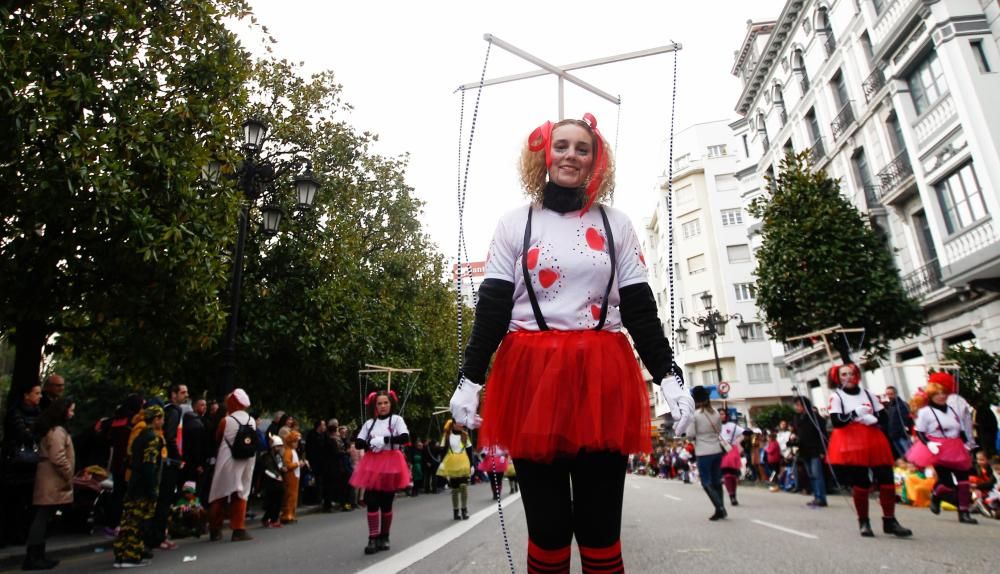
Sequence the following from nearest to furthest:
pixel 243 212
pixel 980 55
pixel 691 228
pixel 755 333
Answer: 1. pixel 243 212
2. pixel 980 55
3. pixel 755 333
4. pixel 691 228

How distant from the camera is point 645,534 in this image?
773cm

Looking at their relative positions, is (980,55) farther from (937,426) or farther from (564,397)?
(564,397)

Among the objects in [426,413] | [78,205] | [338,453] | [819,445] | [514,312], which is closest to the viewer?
[514,312]

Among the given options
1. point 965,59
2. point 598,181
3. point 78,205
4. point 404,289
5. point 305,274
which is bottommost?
point 598,181

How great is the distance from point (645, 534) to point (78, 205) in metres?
8.28

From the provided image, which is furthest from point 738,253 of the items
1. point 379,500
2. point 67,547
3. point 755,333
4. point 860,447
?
point 67,547

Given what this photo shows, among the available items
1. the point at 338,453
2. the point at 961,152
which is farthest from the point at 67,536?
the point at 961,152

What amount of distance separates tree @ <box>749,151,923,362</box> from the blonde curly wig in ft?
58.4

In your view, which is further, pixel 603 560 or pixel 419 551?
pixel 419 551

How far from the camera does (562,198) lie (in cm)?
286

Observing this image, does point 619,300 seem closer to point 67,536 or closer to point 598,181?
point 598,181

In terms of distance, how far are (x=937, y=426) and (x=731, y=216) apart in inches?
1928

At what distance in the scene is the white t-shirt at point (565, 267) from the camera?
262 cm

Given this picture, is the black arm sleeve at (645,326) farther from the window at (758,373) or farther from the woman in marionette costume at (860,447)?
the window at (758,373)
